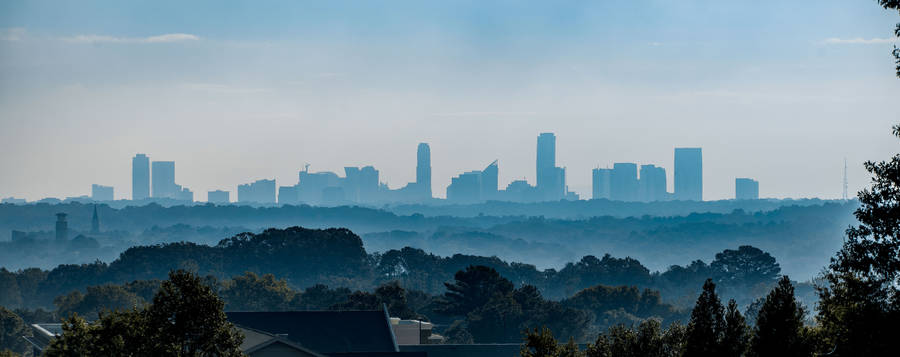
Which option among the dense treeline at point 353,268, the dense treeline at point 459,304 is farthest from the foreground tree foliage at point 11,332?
the dense treeline at point 353,268

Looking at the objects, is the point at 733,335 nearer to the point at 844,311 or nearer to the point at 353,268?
the point at 844,311

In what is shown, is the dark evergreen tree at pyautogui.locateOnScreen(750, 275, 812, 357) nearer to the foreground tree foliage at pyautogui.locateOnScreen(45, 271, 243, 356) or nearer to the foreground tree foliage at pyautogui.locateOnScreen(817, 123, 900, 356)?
the foreground tree foliage at pyautogui.locateOnScreen(817, 123, 900, 356)

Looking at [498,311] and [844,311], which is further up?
[844,311]

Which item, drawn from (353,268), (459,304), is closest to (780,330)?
(459,304)

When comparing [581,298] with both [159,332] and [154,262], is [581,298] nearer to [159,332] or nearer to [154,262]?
[154,262]

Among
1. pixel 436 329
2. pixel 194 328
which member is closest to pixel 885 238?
pixel 194 328

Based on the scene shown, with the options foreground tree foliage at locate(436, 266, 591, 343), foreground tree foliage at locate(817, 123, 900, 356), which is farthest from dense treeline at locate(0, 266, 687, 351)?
foreground tree foliage at locate(817, 123, 900, 356)
